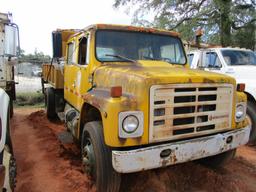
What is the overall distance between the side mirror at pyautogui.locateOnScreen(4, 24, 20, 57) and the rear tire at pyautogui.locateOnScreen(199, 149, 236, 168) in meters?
5.17

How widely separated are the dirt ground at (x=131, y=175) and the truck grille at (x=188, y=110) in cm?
92

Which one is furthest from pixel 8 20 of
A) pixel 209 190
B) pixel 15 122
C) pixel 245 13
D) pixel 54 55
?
pixel 245 13

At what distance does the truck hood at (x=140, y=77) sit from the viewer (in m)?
3.39

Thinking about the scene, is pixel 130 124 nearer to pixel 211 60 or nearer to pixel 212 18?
pixel 211 60

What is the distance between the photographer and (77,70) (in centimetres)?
536

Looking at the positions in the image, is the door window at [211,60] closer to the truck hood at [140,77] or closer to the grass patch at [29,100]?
the truck hood at [140,77]

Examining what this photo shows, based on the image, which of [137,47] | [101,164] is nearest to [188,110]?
[101,164]

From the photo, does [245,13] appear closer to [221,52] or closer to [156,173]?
[221,52]

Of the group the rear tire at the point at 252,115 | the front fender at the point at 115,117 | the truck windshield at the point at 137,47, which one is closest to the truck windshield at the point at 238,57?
the rear tire at the point at 252,115

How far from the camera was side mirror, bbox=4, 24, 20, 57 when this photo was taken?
7051mm

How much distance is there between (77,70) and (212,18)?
1258 cm

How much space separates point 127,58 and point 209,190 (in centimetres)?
227

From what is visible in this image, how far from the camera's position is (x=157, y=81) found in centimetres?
335

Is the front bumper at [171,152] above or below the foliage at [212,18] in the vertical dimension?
below
